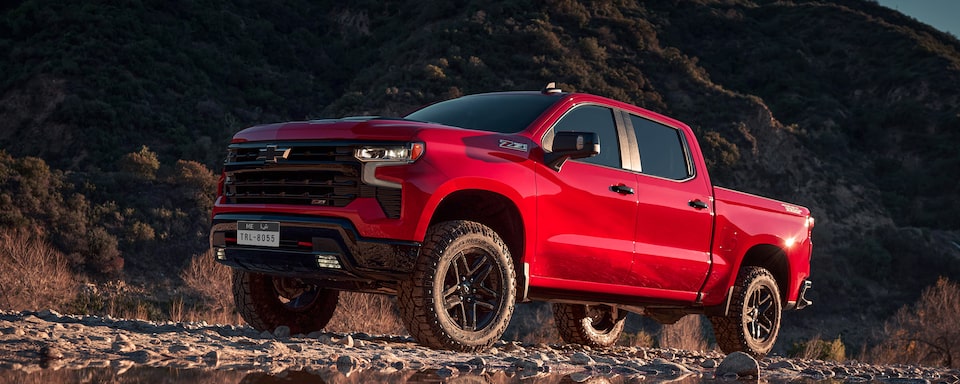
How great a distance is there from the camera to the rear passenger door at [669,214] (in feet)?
26.6

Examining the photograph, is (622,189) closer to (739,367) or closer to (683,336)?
(739,367)

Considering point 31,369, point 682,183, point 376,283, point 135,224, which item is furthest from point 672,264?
point 135,224

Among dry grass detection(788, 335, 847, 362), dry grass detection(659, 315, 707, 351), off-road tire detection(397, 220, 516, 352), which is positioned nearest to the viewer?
off-road tire detection(397, 220, 516, 352)

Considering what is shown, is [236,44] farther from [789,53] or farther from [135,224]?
[789,53]

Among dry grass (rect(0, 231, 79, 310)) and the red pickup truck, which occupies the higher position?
the red pickup truck

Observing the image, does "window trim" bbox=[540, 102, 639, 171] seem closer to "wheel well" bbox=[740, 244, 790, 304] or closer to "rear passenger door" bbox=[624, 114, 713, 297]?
"rear passenger door" bbox=[624, 114, 713, 297]

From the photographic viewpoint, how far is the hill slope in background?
3459 centimetres

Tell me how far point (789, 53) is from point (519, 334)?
33488 mm

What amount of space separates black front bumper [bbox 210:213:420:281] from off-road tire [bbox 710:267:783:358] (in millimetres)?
4104

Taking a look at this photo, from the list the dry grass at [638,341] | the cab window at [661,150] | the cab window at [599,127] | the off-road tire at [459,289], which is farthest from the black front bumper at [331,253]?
the dry grass at [638,341]

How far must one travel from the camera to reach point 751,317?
9656 mm

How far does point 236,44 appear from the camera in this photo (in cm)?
4522

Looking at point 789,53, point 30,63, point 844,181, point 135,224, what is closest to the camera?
point 135,224

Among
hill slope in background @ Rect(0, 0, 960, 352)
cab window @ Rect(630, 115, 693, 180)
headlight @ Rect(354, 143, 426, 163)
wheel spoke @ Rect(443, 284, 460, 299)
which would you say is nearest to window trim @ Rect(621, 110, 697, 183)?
cab window @ Rect(630, 115, 693, 180)
